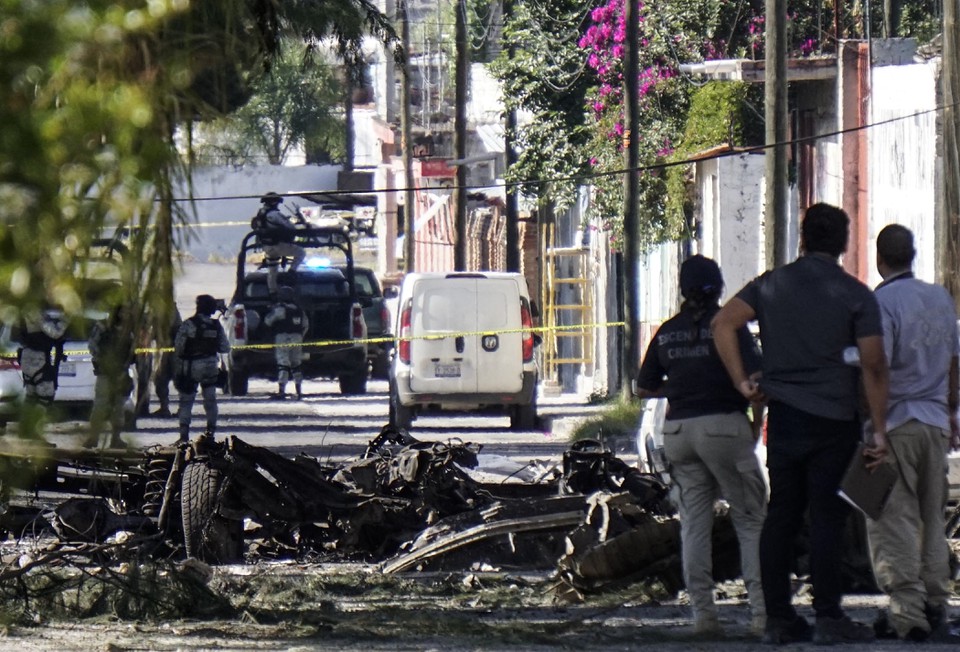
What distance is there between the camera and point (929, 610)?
21.1ft

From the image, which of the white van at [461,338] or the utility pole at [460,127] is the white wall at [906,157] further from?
the utility pole at [460,127]

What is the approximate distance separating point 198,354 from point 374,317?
1086cm

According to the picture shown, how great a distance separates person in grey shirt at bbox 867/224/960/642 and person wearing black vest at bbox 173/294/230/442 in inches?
436

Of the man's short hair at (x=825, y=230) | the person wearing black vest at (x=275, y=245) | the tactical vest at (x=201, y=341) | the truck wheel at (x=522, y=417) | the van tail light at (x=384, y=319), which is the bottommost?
the truck wheel at (x=522, y=417)

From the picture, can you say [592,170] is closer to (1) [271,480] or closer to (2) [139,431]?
(2) [139,431]

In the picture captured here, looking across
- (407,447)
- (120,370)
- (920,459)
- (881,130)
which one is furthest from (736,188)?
(120,370)

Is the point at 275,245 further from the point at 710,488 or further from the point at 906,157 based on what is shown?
the point at 710,488

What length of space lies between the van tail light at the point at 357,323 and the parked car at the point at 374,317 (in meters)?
0.76

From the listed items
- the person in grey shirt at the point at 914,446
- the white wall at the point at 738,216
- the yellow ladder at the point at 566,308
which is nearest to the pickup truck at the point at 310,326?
the yellow ladder at the point at 566,308

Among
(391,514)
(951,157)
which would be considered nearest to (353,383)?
(951,157)

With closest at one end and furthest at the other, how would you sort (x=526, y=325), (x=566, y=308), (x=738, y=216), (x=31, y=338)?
1. (x=31, y=338)
2. (x=526, y=325)
3. (x=738, y=216)
4. (x=566, y=308)

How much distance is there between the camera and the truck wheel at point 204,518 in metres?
8.88

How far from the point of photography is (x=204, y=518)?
29.2 feet

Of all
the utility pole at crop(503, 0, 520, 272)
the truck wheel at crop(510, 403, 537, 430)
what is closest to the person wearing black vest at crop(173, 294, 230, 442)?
the truck wheel at crop(510, 403, 537, 430)
